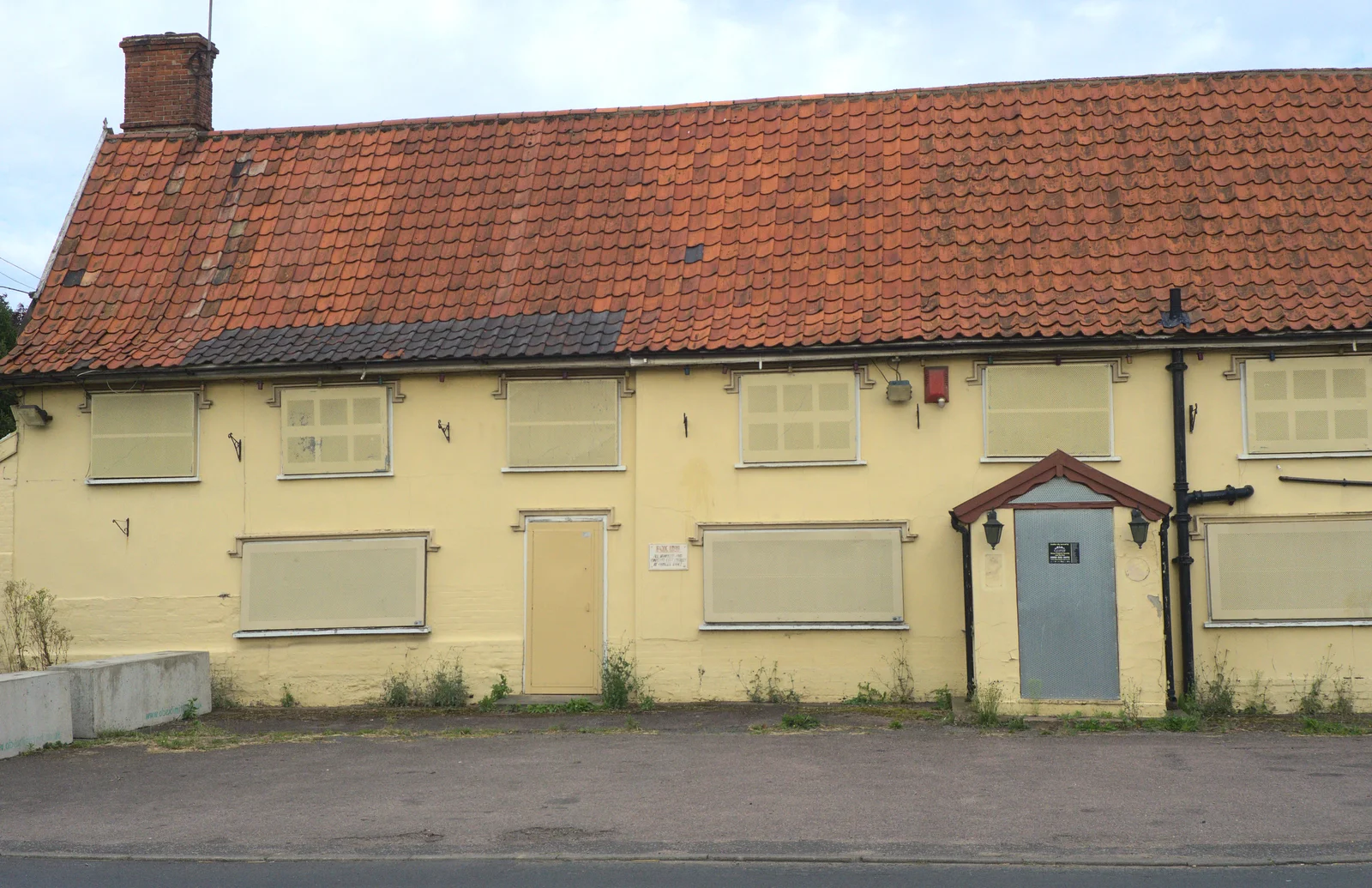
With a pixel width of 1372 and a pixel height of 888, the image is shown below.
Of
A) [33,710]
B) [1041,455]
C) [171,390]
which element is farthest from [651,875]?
[171,390]

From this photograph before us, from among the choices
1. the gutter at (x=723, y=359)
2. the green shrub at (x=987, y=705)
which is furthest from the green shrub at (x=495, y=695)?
the green shrub at (x=987, y=705)

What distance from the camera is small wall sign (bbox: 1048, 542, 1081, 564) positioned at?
13641 millimetres

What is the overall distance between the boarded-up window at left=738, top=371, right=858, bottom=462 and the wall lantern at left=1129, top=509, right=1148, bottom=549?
312cm

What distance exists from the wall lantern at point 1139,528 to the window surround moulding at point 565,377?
561cm

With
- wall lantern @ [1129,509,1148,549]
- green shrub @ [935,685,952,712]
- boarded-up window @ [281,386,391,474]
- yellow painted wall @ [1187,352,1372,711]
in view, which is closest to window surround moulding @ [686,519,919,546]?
green shrub @ [935,685,952,712]

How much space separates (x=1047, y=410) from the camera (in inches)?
587

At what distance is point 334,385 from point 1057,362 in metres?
8.26

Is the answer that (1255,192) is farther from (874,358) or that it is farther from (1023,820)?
(1023,820)

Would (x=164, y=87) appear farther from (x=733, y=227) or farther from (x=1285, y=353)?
(x=1285, y=353)

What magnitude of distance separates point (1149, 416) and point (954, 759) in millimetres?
5312

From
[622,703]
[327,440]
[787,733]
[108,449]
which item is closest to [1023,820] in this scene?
[787,733]

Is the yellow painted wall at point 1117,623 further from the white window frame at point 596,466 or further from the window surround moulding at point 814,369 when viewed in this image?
the white window frame at point 596,466

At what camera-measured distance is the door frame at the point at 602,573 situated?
15477mm

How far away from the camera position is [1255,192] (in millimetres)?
15914
